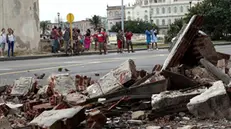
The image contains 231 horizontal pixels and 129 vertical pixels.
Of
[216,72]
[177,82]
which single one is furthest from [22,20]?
[177,82]

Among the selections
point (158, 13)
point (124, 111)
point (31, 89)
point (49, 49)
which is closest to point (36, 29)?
point (49, 49)

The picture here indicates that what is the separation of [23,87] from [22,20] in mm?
25201

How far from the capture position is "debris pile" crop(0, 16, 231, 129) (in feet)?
17.6

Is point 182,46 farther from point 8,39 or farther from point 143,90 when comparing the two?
point 8,39

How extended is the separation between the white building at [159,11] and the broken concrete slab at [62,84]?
5436 inches

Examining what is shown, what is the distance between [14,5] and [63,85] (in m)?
25.6

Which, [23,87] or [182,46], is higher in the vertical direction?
[182,46]

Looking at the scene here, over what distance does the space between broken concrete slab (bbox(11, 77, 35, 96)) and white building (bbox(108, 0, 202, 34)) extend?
138 m

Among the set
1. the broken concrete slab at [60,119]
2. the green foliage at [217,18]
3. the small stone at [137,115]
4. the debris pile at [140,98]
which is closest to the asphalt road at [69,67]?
the debris pile at [140,98]

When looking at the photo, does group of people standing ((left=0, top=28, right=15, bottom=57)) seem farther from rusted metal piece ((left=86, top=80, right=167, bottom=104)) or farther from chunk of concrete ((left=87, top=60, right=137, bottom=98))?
rusted metal piece ((left=86, top=80, right=167, bottom=104))

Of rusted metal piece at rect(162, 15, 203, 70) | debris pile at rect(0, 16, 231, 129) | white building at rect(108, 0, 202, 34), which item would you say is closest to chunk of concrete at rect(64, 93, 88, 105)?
debris pile at rect(0, 16, 231, 129)

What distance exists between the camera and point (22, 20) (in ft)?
106

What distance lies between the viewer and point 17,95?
25.4 ft

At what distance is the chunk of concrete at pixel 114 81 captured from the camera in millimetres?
6598
